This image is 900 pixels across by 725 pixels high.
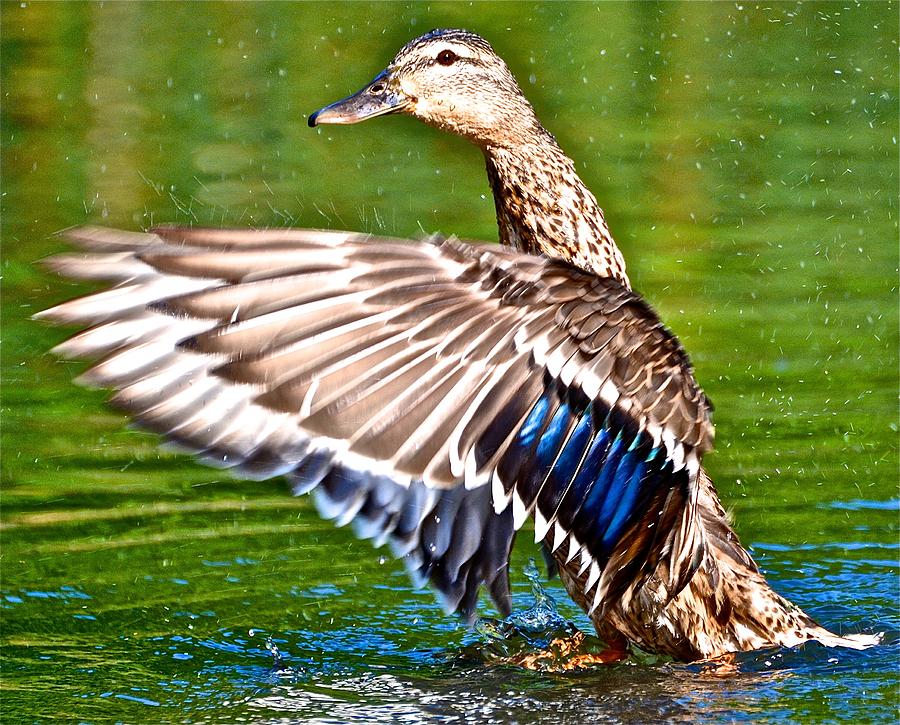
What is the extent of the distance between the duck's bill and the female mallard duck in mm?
1790

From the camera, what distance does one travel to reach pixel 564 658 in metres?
5.95

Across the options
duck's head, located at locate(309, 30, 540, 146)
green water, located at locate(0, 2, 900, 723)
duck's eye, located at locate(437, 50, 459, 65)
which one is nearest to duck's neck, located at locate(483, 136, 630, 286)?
duck's head, located at locate(309, 30, 540, 146)

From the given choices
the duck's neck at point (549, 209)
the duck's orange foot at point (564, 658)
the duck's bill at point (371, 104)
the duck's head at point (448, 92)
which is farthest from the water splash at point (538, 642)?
the duck's bill at point (371, 104)

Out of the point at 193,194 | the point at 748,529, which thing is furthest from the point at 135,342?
the point at 193,194

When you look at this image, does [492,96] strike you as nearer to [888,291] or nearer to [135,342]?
[135,342]

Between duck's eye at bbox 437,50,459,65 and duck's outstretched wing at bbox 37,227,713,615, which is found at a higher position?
duck's eye at bbox 437,50,459,65

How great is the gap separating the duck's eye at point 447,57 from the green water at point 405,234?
2.06 metres

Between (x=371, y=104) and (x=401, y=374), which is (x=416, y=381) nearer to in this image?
(x=401, y=374)

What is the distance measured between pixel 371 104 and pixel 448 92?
30 cm

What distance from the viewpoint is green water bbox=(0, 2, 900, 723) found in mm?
5691

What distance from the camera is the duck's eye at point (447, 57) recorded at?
20.5 ft

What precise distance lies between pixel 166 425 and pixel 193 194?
7.69 metres

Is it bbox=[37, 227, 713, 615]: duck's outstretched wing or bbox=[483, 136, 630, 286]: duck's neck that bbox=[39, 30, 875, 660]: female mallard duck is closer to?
bbox=[37, 227, 713, 615]: duck's outstretched wing

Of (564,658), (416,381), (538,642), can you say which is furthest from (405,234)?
(416,381)
